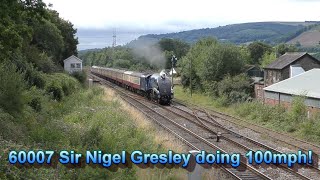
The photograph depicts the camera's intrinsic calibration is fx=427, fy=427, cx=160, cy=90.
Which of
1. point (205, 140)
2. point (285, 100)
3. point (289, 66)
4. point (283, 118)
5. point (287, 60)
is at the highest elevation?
point (287, 60)

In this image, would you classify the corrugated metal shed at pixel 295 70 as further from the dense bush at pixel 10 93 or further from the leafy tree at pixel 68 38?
the dense bush at pixel 10 93

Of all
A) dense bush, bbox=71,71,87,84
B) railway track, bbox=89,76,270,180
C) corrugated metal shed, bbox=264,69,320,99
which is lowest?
railway track, bbox=89,76,270,180

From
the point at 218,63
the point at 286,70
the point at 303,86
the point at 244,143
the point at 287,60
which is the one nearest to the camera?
the point at 244,143

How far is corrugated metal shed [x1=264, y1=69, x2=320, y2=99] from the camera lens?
3088cm

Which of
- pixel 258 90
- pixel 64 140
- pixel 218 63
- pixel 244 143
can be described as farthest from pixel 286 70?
pixel 64 140

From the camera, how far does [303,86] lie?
1359 inches

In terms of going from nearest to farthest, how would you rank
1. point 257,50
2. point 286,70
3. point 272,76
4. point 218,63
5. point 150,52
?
1. point 218,63
2. point 286,70
3. point 272,76
4. point 150,52
5. point 257,50

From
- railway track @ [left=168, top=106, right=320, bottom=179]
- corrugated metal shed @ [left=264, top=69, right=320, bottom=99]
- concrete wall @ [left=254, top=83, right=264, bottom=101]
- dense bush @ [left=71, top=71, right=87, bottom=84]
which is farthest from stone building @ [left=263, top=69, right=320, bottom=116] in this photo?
dense bush @ [left=71, top=71, right=87, bottom=84]

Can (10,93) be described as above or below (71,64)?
above

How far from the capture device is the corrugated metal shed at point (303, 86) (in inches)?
1216

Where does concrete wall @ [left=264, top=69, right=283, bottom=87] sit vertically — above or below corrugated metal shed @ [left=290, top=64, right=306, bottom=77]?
below

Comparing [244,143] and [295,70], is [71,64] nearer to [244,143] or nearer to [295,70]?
[295,70]

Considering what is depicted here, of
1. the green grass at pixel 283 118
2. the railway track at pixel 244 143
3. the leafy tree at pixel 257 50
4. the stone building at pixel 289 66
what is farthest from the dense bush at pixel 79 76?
the leafy tree at pixel 257 50

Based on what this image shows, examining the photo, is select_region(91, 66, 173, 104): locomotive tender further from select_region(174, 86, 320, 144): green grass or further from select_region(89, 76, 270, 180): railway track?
select_region(174, 86, 320, 144): green grass
